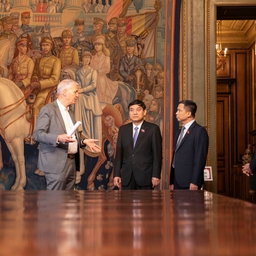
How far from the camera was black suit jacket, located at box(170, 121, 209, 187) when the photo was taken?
639 centimetres

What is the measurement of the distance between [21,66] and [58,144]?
4.11 metres

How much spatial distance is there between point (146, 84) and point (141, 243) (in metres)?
8.57

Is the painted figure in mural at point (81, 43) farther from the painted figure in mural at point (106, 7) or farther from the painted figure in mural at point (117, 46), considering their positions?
the painted figure in mural at point (106, 7)

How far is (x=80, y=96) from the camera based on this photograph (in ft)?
30.6

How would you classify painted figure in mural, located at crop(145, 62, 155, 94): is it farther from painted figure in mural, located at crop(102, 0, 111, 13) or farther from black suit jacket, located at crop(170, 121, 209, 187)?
black suit jacket, located at crop(170, 121, 209, 187)

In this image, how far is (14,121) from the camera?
923 cm

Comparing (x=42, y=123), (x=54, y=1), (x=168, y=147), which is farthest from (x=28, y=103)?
(x=42, y=123)

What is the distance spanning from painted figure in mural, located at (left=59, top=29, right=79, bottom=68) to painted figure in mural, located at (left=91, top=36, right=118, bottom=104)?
0.98ft

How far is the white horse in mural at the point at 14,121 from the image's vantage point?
9203mm

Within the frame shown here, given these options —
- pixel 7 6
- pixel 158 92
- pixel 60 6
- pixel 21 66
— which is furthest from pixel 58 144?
pixel 7 6

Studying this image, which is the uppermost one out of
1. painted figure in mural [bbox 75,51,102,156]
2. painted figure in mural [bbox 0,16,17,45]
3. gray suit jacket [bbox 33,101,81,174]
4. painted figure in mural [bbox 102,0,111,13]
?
painted figure in mural [bbox 102,0,111,13]

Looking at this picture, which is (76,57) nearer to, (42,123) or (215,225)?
(42,123)

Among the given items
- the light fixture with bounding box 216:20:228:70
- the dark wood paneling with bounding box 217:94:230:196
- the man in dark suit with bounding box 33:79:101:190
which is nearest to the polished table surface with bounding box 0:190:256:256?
the man in dark suit with bounding box 33:79:101:190

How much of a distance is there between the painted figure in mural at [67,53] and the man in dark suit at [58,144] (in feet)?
11.5
